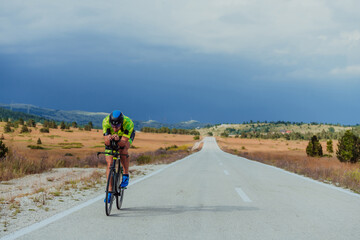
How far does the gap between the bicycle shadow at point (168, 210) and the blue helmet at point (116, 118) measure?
1.72m

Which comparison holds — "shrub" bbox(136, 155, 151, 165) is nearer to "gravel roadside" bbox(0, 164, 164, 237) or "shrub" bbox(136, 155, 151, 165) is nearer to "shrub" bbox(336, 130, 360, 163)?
"gravel roadside" bbox(0, 164, 164, 237)

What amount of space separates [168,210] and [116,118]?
220 cm

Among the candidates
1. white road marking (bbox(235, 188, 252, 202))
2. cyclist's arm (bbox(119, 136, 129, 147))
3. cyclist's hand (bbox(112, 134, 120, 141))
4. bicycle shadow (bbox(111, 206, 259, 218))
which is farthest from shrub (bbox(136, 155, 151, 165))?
cyclist's hand (bbox(112, 134, 120, 141))

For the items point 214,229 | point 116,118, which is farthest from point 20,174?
point 214,229

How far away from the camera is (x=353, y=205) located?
7379mm

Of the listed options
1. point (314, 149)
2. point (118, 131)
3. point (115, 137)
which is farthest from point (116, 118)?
point (314, 149)

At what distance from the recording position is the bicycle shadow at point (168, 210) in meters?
6.11

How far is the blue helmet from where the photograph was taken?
18.7 ft

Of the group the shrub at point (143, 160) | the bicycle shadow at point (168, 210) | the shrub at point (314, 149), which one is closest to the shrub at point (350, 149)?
the shrub at point (314, 149)

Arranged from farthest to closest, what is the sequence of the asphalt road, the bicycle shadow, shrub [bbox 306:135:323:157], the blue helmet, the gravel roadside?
shrub [bbox 306:135:323:157]
the bicycle shadow
the blue helmet
the gravel roadside
the asphalt road

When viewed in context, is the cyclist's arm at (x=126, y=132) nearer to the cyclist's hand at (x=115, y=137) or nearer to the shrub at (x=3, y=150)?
the cyclist's hand at (x=115, y=137)

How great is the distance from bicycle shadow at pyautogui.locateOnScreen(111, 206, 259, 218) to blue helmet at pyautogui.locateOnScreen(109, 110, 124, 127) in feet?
5.66

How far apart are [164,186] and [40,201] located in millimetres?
4047

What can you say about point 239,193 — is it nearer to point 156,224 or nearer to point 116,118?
point 156,224
